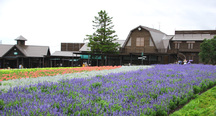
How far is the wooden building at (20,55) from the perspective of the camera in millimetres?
57062

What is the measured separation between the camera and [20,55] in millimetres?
57906

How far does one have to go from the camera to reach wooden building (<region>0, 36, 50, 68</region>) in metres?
57.1

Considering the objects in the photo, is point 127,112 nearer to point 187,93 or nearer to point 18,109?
point 18,109

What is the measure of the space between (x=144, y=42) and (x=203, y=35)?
52.4ft

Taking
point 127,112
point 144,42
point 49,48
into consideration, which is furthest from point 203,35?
point 127,112

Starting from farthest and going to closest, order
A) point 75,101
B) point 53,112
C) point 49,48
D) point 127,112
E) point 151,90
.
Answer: point 49,48 < point 151,90 < point 75,101 < point 127,112 < point 53,112

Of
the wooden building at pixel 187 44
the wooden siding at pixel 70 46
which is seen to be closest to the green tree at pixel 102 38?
the wooden building at pixel 187 44

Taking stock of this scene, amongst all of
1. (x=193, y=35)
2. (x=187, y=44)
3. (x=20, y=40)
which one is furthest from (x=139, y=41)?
(x=20, y=40)

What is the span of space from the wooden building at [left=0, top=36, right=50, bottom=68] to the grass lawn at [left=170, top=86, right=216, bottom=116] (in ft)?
171

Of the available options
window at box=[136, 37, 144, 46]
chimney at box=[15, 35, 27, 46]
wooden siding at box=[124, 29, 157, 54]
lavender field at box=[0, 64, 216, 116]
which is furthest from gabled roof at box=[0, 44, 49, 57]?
lavender field at box=[0, 64, 216, 116]

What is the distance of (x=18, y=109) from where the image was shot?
571 centimetres

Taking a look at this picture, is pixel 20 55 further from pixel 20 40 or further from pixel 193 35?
pixel 193 35

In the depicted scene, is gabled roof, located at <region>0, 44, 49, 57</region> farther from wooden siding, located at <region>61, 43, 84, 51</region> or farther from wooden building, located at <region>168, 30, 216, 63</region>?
wooden building, located at <region>168, 30, 216, 63</region>

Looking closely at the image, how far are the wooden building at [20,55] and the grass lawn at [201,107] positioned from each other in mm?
52054
